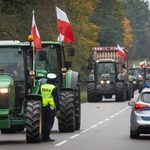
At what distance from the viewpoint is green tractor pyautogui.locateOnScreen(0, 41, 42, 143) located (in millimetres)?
18359

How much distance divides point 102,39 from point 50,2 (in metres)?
58.4

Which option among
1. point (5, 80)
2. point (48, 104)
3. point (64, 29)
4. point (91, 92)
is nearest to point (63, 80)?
point (64, 29)

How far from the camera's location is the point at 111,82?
163 feet

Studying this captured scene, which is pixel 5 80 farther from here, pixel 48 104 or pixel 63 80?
pixel 63 80

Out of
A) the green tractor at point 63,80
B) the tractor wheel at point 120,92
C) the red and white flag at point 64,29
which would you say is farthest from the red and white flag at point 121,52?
the green tractor at point 63,80

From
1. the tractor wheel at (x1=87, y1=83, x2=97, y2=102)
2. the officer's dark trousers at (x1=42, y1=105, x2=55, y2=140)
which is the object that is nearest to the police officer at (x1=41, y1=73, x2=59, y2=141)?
the officer's dark trousers at (x1=42, y1=105, x2=55, y2=140)

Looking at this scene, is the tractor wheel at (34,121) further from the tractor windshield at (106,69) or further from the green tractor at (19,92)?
the tractor windshield at (106,69)

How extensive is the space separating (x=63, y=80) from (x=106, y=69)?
87.4ft

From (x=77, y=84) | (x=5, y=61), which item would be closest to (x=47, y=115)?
(x=5, y=61)

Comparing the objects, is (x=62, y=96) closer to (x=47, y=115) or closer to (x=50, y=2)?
(x=47, y=115)

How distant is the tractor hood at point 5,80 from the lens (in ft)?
60.3

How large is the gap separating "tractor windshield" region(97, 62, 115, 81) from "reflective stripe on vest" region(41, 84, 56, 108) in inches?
1207

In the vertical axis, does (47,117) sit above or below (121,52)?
below

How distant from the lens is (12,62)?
64.8 ft
